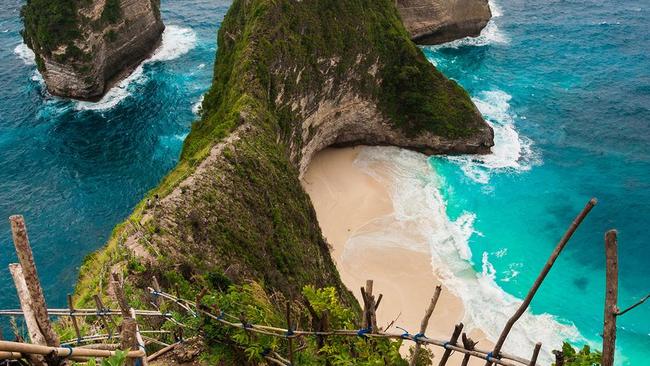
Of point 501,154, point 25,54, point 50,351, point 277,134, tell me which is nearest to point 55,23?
point 25,54

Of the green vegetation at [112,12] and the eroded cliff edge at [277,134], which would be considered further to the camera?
the green vegetation at [112,12]

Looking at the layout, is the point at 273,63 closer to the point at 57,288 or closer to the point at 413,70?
the point at 413,70

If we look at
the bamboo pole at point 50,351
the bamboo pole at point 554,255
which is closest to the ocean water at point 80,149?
the bamboo pole at point 50,351

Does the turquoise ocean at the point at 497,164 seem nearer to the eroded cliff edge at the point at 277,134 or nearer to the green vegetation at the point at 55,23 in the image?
the eroded cliff edge at the point at 277,134

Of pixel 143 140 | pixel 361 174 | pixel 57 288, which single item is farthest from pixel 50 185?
pixel 361 174

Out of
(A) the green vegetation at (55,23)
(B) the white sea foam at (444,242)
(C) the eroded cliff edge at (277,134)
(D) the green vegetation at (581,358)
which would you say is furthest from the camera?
(A) the green vegetation at (55,23)

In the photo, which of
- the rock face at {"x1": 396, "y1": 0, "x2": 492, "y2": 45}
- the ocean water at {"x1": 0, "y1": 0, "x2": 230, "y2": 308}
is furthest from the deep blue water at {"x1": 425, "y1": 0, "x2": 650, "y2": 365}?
the ocean water at {"x1": 0, "y1": 0, "x2": 230, "y2": 308}

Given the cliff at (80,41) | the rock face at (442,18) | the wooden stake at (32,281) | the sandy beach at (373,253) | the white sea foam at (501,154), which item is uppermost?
the rock face at (442,18)
